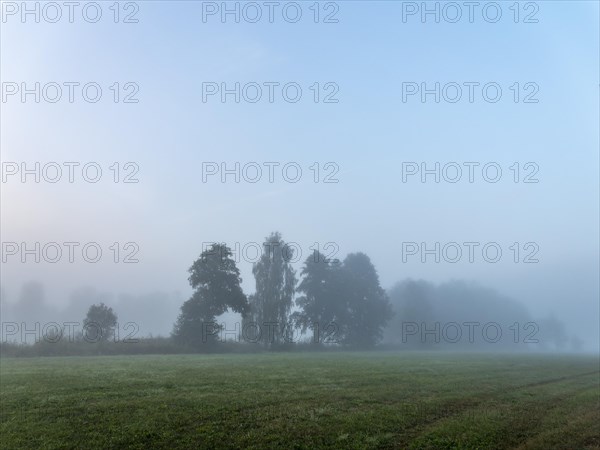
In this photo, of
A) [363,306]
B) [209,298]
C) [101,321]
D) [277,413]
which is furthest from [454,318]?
[277,413]

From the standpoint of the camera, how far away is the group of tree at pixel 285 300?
83.1 m

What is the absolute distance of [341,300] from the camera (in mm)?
115188

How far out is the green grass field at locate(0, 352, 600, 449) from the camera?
1992 cm

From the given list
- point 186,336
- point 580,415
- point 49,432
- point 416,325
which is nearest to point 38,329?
point 186,336

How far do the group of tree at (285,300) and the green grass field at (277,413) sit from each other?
48285 millimetres

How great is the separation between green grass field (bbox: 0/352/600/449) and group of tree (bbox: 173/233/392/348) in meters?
48.3

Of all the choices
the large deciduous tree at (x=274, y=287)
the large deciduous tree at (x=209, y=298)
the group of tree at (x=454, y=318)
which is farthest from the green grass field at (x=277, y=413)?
the group of tree at (x=454, y=318)

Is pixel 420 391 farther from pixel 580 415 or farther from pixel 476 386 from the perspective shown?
pixel 580 415

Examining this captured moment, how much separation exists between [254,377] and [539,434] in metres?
17.9

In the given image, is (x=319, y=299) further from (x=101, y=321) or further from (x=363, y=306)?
(x=101, y=321)

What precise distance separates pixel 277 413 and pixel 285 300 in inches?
3315

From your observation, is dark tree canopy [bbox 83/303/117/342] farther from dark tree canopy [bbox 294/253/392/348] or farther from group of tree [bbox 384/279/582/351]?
group of tree [bbox 384/279/582/351]

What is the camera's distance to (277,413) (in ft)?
76.4

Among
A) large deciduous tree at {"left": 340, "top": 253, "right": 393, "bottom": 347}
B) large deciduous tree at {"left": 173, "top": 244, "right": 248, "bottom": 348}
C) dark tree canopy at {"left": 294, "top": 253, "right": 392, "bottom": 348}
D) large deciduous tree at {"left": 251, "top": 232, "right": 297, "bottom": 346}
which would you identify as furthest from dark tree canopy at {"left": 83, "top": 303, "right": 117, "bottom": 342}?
large deciduous tree at {"left": 340, "top": 253, "right": 393, "bottom": 347}
